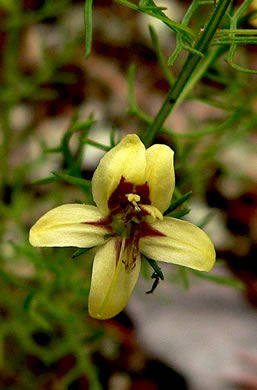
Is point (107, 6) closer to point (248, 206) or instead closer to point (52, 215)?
point (248, 206)

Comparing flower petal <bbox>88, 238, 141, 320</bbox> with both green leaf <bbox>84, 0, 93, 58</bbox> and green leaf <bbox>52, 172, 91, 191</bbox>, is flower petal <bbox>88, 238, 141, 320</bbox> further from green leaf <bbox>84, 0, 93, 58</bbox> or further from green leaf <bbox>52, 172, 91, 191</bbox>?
green leaf <bbox>84, 0, 93, 58</bbox>

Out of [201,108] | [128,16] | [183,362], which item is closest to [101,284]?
[183,362]

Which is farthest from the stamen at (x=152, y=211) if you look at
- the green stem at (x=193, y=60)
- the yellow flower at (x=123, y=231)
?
the green stem at (x=193, y=60)

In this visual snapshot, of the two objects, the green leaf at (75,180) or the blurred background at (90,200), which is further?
the blurred background at (90,200)

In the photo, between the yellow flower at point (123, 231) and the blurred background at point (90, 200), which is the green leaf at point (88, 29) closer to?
the yellow flower at point (123, 231)

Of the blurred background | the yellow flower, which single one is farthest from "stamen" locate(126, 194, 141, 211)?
the blurred background
